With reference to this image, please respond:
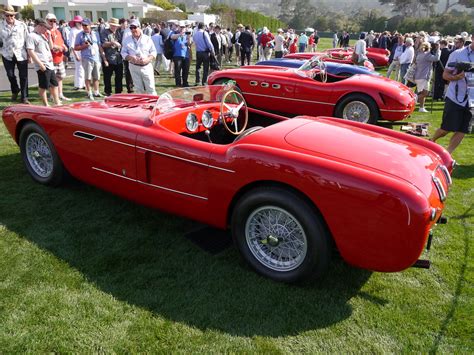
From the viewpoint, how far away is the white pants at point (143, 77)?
25.0 ft

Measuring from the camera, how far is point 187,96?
167 inches

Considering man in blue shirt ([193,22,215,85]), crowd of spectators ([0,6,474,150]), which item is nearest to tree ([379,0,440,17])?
crowd of spectators ([0,6,474,150])

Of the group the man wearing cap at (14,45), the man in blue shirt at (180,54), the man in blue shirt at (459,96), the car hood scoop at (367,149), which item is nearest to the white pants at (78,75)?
the man wearing cap at (14,45)

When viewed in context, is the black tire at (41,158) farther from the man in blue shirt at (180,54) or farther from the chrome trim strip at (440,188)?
the man in blue shirt at (180,54)

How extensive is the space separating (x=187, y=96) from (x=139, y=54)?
380 cm

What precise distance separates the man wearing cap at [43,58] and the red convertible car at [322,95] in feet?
11.7

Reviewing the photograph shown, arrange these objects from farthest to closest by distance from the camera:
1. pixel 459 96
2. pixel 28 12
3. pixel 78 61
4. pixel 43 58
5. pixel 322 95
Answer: pixel 28 12 → pixel 78 61 → pixel 322 95 → pixel 43 58 → pixel 459 96

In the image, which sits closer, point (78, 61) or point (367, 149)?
point (367, 149)

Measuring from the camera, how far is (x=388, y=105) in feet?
24.2

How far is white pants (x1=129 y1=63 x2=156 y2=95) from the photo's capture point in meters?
7.62

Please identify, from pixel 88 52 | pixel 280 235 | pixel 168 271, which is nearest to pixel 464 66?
pixel 280 235

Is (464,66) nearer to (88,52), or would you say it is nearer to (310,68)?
(310,68)

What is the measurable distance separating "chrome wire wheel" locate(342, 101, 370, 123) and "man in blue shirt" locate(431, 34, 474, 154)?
206 cm

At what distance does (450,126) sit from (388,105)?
197cm
